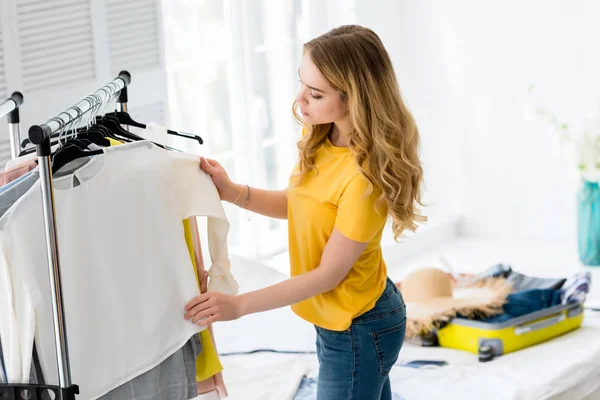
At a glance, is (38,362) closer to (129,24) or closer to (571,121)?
(129,24)

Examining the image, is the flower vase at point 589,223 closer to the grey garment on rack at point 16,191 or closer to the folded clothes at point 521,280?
the folded clothes at point 521,280

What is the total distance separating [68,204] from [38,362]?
27 centimetres

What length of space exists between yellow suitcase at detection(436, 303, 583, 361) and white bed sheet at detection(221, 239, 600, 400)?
27mm

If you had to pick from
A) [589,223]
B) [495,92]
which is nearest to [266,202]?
[589,223]

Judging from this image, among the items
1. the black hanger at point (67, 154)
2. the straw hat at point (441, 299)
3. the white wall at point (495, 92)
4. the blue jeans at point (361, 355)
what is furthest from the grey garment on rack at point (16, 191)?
the white wall at point (495, 92)

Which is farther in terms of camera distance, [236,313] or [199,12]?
[199,12]

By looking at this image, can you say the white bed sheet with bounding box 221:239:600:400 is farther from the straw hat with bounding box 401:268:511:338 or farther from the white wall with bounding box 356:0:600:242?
the white wall with bounding box 356:0:600:242

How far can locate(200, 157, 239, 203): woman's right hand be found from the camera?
5.68 feet

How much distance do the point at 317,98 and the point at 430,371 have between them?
3.41 ft

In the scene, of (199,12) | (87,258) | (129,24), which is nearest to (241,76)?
(199,12)

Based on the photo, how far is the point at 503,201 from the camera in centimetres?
416

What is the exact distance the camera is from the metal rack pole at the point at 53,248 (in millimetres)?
1322

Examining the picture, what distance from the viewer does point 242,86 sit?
3.42 meters

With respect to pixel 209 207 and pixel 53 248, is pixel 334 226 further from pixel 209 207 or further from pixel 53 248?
pixel 53 248
